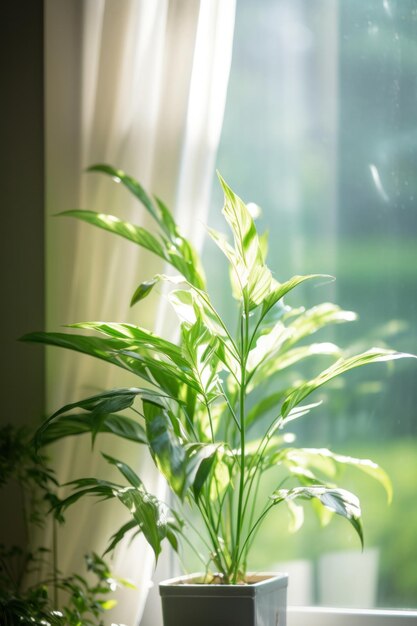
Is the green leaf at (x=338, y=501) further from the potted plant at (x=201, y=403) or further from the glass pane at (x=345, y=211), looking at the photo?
the glass pane at (x=345, y=211)

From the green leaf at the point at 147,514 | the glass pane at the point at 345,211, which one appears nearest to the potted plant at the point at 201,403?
the green leaf at the point at 147,514

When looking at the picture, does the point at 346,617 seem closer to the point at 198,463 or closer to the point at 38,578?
the point at 38,578

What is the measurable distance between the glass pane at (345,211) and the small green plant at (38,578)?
446 millimetres

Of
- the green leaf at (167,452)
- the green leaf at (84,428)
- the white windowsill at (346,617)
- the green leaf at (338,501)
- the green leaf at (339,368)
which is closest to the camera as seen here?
the green leaf at (167,452)

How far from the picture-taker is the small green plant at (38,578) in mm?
1458

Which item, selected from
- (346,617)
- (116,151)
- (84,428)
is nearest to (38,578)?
(84,428)

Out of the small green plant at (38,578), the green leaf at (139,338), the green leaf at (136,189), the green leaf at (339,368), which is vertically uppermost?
the green leaf at (136,189)

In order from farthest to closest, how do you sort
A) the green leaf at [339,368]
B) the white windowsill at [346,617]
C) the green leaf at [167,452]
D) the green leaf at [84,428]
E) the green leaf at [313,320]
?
the white windowsill at [346,617], the green leaf at [313,320], the green leaf at [84,428], the green leaf at [339,368], the green leaf at [167,452]

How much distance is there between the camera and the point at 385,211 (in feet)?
6.51

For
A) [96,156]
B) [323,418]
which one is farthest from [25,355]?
[323,418]

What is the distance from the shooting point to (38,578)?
1.88m

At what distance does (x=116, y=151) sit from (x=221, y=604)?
3.30ft

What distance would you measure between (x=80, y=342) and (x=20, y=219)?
71 centimetres

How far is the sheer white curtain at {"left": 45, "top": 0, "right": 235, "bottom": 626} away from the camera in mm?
1802
